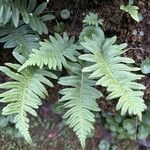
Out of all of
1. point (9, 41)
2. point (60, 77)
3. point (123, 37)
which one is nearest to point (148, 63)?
point (123, 37)

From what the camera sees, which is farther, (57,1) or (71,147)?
(71,147)

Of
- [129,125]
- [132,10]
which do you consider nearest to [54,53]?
[132,10]

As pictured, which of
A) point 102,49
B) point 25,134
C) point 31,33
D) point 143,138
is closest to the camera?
point 25,134

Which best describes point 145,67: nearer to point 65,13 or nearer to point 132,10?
point 132,10

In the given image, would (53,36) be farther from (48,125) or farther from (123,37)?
(48,125)

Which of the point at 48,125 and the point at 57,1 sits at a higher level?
the point at 57,1

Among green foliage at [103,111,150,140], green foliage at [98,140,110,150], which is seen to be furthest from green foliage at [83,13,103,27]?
green foliage at [98,140,110,150]

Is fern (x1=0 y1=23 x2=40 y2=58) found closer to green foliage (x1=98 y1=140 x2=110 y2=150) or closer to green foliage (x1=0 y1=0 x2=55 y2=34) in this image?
green foliage (x1=0 y1=0 x2=55 y2=34)
